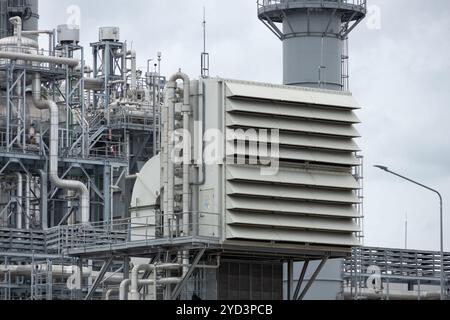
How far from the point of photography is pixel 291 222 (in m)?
54.1

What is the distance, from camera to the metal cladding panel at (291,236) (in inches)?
2071

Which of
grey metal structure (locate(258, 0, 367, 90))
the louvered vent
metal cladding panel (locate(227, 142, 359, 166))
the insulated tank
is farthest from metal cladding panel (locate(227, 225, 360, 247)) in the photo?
the insulated tank

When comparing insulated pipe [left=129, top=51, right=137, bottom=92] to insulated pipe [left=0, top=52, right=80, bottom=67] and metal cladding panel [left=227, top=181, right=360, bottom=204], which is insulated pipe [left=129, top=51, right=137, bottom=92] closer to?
insulated pipe [left=0, top=52, right=80, bottom=67]

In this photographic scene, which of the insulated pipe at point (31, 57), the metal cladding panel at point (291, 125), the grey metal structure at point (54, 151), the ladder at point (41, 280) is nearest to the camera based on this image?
the metal cladding panel at point (291, 125)

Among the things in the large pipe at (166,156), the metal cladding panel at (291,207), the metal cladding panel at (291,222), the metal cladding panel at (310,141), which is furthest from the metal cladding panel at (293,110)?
the metal cladding panel at (291,222)

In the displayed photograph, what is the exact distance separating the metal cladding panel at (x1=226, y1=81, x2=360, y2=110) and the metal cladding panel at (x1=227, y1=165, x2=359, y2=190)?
8.46 ft

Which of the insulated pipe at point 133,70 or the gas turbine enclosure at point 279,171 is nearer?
the gas turbine enclosure at point 279,171

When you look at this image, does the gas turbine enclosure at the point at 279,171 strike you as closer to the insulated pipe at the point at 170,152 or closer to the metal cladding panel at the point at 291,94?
the metal cladding panel at the point at 291,94

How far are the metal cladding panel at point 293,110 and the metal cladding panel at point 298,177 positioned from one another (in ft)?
6.60

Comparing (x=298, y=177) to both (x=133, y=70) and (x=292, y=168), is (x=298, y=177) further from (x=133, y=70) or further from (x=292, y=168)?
(x=133, y=70)

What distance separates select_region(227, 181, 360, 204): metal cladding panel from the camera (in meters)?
52.7
